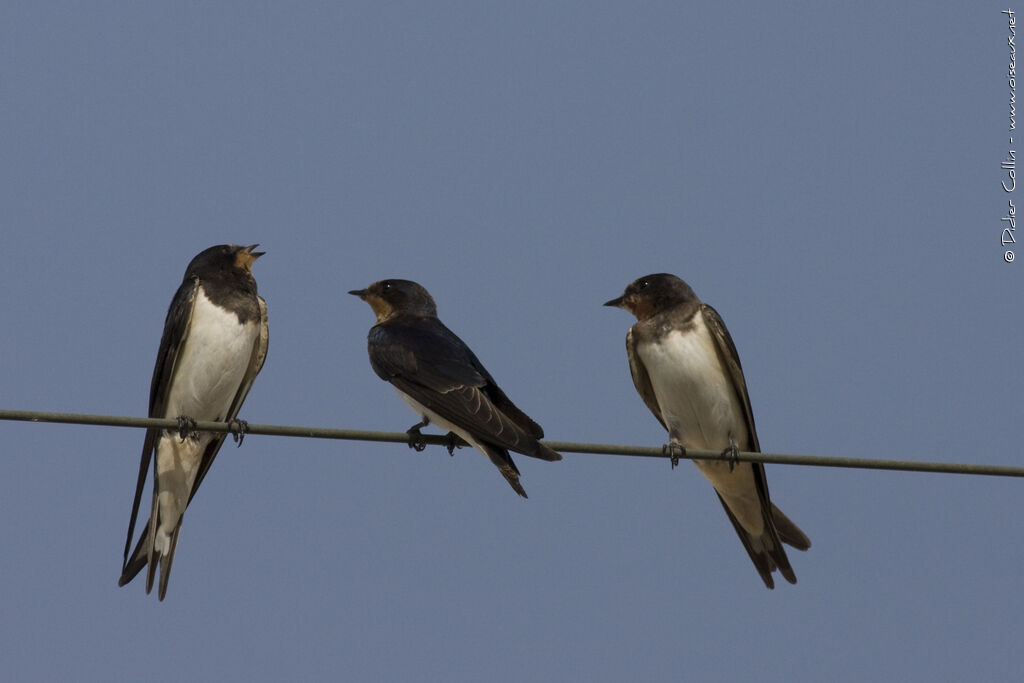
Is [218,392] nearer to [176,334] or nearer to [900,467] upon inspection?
[176,334]

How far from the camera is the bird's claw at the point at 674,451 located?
5.70 meters

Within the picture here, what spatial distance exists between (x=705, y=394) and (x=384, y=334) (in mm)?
1569

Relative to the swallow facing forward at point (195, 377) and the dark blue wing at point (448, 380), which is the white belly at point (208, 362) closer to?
the swallow facing forward at point (195, 377)

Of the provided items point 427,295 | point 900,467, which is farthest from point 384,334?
point 900,467

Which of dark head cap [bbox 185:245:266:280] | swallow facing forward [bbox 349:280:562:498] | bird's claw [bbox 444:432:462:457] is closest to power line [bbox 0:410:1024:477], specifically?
swallow facing forward [bbox 349:280:562:498]

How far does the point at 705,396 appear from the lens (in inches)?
256

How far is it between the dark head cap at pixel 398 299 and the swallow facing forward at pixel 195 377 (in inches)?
28.5

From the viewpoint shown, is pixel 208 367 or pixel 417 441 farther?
pixel 208 367

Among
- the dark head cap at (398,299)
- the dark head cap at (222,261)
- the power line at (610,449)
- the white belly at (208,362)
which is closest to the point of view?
the power line at (610,449)

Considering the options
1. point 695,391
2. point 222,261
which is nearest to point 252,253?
point 222,261

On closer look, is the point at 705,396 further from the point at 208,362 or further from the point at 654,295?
the point at 208,362

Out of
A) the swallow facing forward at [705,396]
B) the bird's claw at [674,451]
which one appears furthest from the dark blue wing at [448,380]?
the swallow facing forward at [705,396]

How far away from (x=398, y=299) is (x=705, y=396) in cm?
175

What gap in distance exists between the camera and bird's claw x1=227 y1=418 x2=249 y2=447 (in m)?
5.40
